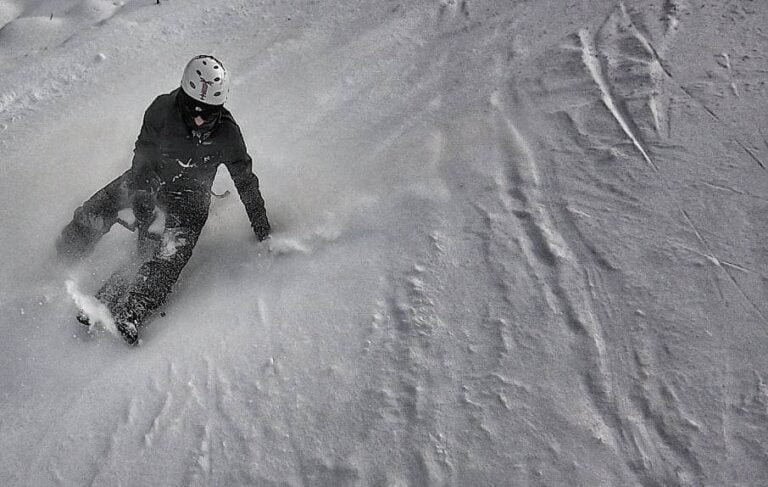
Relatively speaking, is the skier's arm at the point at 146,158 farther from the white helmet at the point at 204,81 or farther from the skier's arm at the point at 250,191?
the skier's arm at the point at 250,191

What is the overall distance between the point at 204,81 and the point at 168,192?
80 centimetres

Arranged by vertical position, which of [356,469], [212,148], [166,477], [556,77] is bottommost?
[356,469]

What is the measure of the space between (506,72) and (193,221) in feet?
9.58

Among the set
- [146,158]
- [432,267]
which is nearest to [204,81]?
[146,158]

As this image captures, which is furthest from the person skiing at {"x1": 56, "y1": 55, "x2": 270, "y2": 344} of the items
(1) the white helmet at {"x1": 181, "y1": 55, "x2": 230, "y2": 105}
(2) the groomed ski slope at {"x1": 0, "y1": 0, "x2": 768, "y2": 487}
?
(2) the groomed ski slope at {"x1": 0, "y1": 0, "x2": 768, "y2": 487}

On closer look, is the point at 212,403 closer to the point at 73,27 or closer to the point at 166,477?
the point at 166,477

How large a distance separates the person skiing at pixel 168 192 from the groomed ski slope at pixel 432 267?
0.21 metres

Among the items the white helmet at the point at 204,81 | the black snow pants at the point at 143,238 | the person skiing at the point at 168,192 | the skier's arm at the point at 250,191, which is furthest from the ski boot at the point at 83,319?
the white helmet at the point at 204,81

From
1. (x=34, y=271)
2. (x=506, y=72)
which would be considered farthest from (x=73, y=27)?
(x=506, y=72)

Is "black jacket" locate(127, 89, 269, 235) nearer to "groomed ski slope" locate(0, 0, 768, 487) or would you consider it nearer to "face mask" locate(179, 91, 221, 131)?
"face mask" locate(179, 91, 221, 131)

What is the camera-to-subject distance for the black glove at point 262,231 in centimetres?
437

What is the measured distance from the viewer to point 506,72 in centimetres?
546

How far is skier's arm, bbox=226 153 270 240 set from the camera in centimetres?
411

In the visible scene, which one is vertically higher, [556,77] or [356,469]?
[556,77]
